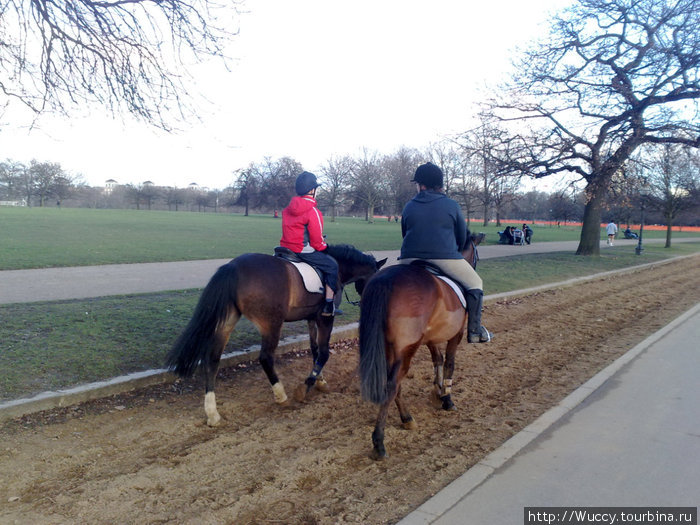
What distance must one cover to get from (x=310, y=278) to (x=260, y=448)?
75.0 inches

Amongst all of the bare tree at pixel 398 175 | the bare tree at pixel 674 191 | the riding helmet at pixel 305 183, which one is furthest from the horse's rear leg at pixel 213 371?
the bare tree at pixel 398 175

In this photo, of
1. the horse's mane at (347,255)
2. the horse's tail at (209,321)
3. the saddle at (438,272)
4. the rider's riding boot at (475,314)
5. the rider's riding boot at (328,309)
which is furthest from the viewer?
the horse's mane at (347,255)

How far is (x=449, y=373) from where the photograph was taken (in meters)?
5.53

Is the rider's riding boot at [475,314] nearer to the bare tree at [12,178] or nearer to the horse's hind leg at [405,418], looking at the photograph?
the horse's hind leg at [405,418]

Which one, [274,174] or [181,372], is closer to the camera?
[181,372]

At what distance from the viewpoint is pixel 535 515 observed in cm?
334

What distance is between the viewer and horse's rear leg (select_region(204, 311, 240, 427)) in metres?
Answer: 4.79

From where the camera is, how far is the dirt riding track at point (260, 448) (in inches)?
132

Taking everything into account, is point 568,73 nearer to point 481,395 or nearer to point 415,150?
point 481,395

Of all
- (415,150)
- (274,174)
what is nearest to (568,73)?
(415,150)

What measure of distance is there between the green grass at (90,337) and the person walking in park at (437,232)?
11.0ft

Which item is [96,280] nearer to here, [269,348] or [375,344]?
[269,348]

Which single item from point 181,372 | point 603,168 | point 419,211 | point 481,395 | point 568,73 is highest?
point 568,73

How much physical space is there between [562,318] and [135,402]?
8.44 m
